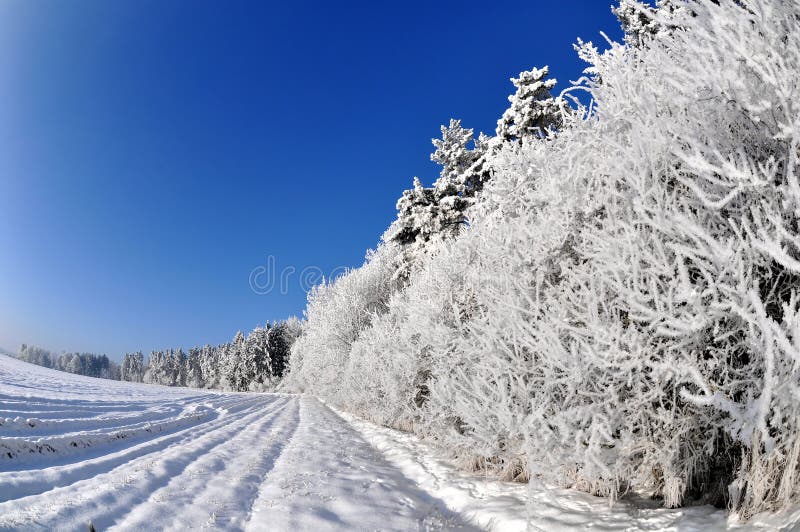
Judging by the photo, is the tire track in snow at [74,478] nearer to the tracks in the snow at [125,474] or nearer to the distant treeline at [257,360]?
the tracks in the snow at [125,474]

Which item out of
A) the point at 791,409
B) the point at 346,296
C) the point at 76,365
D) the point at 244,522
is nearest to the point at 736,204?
the point at 791,409

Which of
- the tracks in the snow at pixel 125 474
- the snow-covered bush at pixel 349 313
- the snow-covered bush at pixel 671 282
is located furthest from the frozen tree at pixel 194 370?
the snow-covered bush at pixel 671 282

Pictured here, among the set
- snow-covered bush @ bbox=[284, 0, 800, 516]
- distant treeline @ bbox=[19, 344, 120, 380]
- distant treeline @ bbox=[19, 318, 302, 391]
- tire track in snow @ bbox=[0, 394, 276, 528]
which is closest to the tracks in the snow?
tire track in snow @ bbox=[0, 394, 276, 528]

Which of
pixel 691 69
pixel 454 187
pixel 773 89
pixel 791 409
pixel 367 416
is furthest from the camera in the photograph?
pixel 454 187

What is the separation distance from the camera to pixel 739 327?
3.13m

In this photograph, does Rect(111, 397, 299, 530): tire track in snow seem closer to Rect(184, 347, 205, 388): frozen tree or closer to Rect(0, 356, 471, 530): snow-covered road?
Rect(0, 356, 471, 530): snow-covered road

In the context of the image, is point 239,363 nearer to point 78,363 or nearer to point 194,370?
point 194,370

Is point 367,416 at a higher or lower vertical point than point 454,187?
lower

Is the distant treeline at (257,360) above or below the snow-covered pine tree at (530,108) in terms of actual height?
below

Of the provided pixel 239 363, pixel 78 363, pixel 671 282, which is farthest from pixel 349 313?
pixel 78 363

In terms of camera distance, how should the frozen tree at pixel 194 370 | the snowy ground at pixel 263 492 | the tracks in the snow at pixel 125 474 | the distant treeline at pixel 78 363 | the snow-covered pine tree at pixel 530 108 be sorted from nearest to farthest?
the snowy ground at pixel 263 492 < the tracks in the snow at pixel 125 474 < the snow-covered pine tree at pixel 530 108 < the frozen tree at pixel 194 370 < the distant treeline at pixel 78 363

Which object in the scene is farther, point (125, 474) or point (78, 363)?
point (78, 363)

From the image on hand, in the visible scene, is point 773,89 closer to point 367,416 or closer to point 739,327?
point 739,327

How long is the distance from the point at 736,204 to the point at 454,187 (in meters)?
17.7
